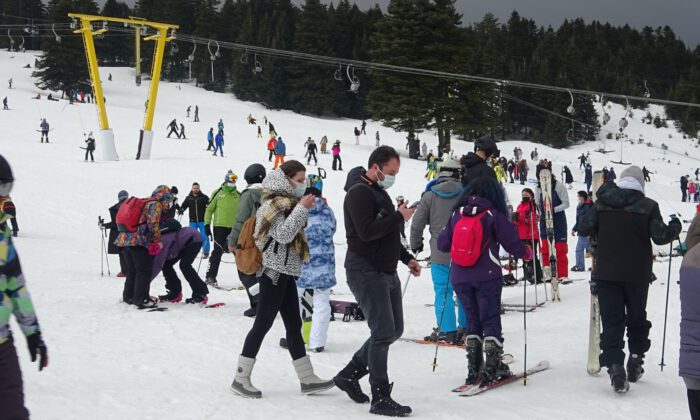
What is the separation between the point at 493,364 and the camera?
6.01 m

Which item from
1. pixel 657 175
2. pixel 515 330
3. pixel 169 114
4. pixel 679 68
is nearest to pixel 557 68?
pixel 679 68

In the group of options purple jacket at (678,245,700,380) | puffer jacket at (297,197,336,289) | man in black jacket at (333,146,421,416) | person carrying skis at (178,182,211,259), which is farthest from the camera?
person carrying skis at (178,182,211,259)

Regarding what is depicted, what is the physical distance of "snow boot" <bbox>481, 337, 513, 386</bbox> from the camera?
5.88 meters

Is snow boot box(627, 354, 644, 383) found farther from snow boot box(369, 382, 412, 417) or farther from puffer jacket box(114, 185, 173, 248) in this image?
puffer jacket box(114, 185, 173, 248)

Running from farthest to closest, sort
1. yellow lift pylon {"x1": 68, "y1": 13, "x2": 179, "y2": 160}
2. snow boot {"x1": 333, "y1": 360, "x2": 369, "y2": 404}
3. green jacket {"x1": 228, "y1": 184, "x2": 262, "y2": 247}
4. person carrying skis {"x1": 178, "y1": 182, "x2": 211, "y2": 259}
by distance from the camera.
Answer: yellow lift pylon {"x1": 68, "y1": 13, "x2": 179, "y2": 160}
person carrying skis {"x1": 178, "y1": 182, "x2": 211, "y2": 259}
green jacket {"x1": 228, "y1": 184, "x2": 262, "y2": 247}
snow boot {"x1": 333, "y1": 360, "x2": 369, "y2": 404}

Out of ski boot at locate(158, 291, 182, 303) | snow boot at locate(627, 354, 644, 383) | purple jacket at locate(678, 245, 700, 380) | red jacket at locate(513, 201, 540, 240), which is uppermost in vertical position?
purple jacket at locate(678, 245, 700, 380)

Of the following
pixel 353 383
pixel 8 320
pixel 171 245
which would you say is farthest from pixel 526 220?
pixel 8 320

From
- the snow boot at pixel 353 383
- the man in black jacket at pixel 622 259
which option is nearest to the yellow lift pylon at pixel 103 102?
the man in black jacket at pixel 622 259

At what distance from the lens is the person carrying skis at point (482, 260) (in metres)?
5.79

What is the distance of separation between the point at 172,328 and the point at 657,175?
49.7 meters

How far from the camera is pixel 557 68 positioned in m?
93.1

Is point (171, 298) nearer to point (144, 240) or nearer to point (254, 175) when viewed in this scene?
point (144, 240)

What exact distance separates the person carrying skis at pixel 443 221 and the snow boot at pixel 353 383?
218 centimetres

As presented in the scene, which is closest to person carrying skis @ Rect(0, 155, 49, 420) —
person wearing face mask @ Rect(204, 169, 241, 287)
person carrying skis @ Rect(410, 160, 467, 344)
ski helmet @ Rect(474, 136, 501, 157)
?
ski helmet @ Rect(474, 136, 501, 157)
